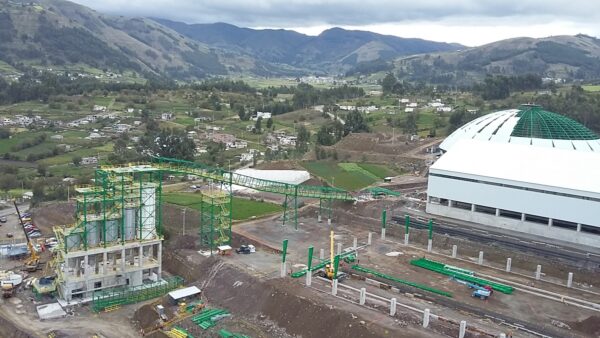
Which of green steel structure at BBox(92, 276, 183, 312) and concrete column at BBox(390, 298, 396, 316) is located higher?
concrete column at BBox(390, 298, 396, 316)

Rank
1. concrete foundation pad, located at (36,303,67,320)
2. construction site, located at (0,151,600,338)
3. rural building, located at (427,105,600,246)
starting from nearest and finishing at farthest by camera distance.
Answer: construction site, located at (0,151,600,338), concrete foundation pad, located at (36,303,67,320), rural building, located at (427,105,600,246)

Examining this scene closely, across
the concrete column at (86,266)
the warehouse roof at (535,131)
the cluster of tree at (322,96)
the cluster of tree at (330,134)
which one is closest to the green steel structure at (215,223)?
the concrete column at (86,266)

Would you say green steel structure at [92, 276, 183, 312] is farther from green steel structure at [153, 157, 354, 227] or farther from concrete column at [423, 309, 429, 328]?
concrete column at [423, 309, 429, 328]

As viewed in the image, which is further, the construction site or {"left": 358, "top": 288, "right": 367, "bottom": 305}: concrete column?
{"left": 358, "top": 288, "right": 367, "bottom": 305}: concrete column

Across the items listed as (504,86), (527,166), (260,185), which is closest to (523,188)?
(527,166)

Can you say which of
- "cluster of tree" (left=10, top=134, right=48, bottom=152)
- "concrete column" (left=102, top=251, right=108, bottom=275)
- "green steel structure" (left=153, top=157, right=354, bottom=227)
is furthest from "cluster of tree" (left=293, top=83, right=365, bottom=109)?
"concrete column" (left=102, top=251, right=108, bottom=275)

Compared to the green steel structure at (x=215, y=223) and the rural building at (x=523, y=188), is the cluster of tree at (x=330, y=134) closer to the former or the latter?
the rural building at (x=523, y=188)
